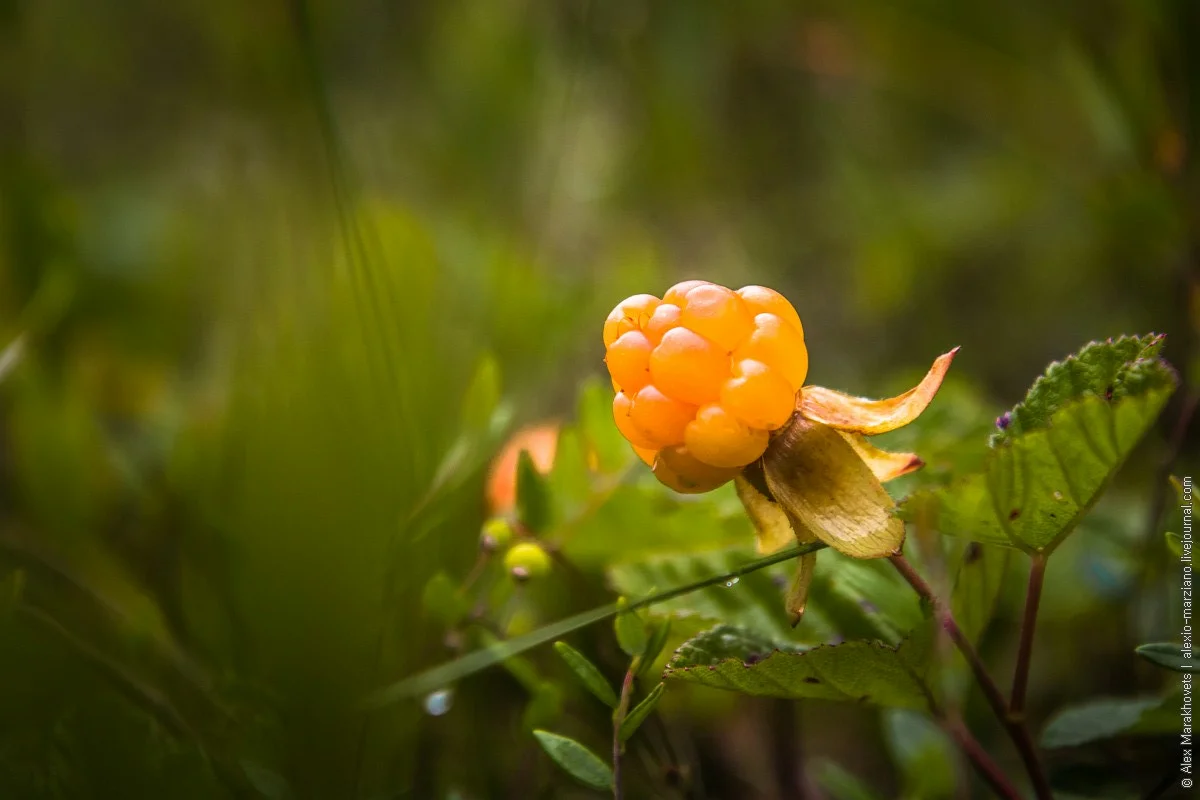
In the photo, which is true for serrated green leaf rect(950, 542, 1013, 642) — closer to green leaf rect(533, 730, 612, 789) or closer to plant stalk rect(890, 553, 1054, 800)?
plant stalk rect(890, 553, 1054, 800)

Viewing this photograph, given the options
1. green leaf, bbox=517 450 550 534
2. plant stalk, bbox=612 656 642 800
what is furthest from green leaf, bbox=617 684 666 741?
green leaf, bbox=517 450 550 534

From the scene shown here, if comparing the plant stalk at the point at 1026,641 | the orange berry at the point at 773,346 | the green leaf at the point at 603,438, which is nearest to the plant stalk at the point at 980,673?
the plant stalk at the point at 1026,641

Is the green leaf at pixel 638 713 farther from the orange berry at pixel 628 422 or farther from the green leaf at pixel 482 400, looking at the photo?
the green leaf at pixel 482 400

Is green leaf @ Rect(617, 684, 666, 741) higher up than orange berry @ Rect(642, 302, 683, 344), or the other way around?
orange berry @ Rect(642, 302, 683, 344)

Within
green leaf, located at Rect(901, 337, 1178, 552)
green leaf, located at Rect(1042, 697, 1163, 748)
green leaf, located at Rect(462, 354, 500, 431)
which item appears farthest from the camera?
green leaf, located at Rect(462, 354, 500, 431)

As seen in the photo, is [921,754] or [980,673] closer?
[980,673]

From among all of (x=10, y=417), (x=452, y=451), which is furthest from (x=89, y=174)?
(x=452, y=451)

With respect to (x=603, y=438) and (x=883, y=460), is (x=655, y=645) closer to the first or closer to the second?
(x=883, y=460)

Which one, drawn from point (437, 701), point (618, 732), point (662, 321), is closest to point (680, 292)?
point (662, 321)

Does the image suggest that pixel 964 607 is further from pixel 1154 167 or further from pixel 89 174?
pixel 89 174
